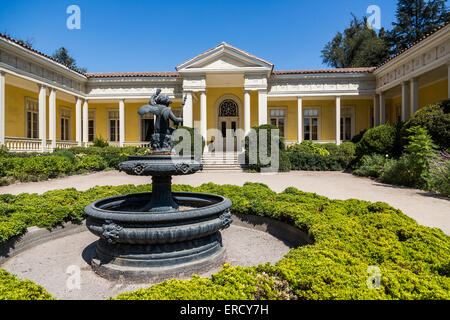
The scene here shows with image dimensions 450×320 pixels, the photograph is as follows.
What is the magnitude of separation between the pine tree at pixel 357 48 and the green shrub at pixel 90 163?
31.5 metres

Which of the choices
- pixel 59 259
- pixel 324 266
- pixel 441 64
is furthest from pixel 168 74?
pixel 324 266

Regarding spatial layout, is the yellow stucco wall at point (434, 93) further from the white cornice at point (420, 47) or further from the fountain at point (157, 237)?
the fountain at point (157, 237)

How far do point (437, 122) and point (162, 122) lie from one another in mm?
11791

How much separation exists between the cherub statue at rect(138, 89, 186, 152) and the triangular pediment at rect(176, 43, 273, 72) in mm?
15161

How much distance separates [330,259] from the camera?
9.09 ft

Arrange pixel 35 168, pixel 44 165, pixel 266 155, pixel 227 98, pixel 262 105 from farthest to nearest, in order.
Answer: pixel 227 98 < pixel 262 105 < pixel 266 155 < pixel 44 165 < pixel 35 168

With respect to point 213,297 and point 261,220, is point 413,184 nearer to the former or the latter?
point 261,220

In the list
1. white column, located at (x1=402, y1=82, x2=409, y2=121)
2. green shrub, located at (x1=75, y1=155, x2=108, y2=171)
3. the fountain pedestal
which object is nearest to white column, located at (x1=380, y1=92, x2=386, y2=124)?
white column, located at (x1=402, y1=82, x2=409, y2=121)

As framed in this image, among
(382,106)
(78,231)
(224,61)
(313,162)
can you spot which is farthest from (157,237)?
(382,106)

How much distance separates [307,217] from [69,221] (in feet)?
14.8

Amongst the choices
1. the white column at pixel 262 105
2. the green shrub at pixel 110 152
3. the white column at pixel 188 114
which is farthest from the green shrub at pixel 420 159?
the green shrub at pixel 110 152

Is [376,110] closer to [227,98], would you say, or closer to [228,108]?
[228,108]

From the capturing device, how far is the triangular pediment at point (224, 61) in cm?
1850

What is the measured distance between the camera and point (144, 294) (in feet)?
7.11
